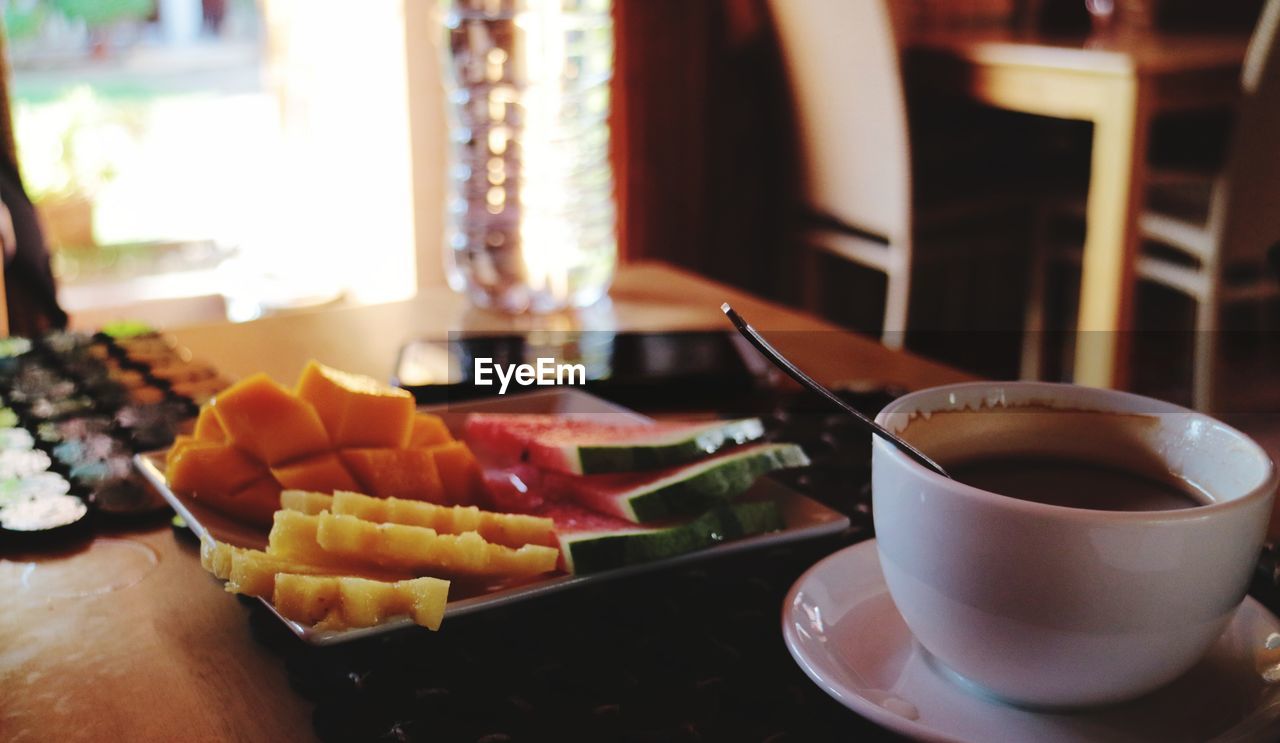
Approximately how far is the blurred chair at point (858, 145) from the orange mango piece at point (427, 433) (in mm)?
1442

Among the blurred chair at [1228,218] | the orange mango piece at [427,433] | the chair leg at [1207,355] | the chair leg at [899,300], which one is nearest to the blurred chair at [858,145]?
the chair leg at [899,300]

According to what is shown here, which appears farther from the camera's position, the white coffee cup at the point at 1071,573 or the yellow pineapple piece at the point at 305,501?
the yellow pineapple piece at the point at 305,501

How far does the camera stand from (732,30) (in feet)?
7.49

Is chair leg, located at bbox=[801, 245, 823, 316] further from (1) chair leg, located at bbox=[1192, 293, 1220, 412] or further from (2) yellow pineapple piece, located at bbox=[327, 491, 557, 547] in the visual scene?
(2) yellow pineapple piece, located at bbox=[327, 491, 557, 547]

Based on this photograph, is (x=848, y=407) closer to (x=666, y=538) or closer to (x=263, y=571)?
(x=666, y=538)

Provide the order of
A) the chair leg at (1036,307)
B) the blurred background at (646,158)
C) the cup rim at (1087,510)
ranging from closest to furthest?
the cup rim at (1087,510), the blurred background at (646,158), the chair leg at (1036,307)

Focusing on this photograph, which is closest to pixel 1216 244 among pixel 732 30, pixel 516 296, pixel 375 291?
pixel 732 30

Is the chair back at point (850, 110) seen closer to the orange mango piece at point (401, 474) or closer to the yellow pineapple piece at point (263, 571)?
the orange mango piece at point (401, 474)

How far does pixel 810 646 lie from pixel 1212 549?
0.47 feet

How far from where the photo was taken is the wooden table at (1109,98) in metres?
1.81

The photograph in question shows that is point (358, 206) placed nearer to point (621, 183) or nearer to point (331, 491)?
point (621, 183)

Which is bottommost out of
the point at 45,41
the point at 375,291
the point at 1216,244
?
the point at 375,291

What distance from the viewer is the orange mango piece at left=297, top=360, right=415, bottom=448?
59 cm

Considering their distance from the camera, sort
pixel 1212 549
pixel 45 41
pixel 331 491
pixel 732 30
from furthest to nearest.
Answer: pixel 45 41, pixel 732 30, pixel 331 491, pixel 1212 549
